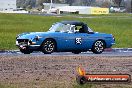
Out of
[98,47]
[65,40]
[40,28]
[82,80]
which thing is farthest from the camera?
[40,28]

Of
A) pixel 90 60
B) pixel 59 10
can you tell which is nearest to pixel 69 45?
pixel 90 60

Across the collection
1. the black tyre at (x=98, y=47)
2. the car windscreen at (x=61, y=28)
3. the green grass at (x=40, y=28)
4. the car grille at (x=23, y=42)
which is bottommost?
the green grass at (x=40, y=28)

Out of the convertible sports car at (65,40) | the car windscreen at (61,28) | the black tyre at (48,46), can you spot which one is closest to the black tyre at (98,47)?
the convertible sports car at (65,40)

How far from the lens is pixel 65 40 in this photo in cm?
2019

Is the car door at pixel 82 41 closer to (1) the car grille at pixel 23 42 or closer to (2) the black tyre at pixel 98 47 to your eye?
(2) the black tyre at pixel 98 47

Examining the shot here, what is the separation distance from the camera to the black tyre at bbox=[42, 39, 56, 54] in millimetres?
19602

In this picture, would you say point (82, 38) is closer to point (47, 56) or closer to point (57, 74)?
point (47, 56)

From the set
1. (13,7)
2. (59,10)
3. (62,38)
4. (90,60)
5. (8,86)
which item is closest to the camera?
(8,86)

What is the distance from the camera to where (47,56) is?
19328 millimetres

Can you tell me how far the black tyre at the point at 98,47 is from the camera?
21203mm

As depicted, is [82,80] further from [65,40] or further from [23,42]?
[65,40]

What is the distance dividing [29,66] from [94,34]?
6185mm

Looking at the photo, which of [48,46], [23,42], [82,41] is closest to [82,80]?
[23,42]

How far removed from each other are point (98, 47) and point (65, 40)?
1.96 meters
